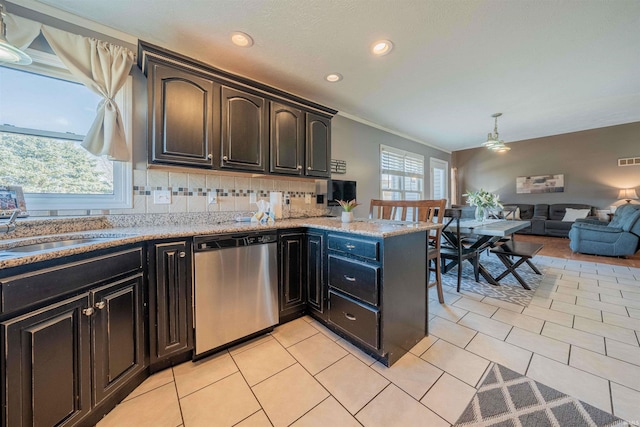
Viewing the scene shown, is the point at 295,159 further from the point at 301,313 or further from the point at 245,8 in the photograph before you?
the point at 301,313

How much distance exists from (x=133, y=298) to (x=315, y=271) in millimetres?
1266

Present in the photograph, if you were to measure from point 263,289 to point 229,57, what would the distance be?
2157 mm

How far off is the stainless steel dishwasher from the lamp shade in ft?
27.1

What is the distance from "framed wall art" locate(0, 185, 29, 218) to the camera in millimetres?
1306

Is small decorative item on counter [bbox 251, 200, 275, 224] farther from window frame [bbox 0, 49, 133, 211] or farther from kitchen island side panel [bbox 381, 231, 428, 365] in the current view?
kitchen island side panel [bbox 381, 231, 428, 365]

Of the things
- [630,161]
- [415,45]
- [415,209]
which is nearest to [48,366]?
[415,209]

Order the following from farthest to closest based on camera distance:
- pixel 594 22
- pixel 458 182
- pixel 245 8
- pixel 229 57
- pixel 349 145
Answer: pixel 458 182, pixel 349 145, pixel 229 57, pixel 594 22, pixel 245 8

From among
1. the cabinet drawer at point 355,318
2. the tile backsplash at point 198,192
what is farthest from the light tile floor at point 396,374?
the tile backsplash at point 198,192

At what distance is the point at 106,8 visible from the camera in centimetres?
164

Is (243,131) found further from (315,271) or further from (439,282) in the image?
(439,282)

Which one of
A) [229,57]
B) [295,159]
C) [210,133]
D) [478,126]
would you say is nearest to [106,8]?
[229,57]

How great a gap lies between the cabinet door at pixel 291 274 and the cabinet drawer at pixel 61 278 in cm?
103

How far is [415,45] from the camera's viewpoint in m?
2.04

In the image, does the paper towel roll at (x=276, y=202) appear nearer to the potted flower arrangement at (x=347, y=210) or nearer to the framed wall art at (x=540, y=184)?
the potted flower arrangement at (x=347, y=210)
